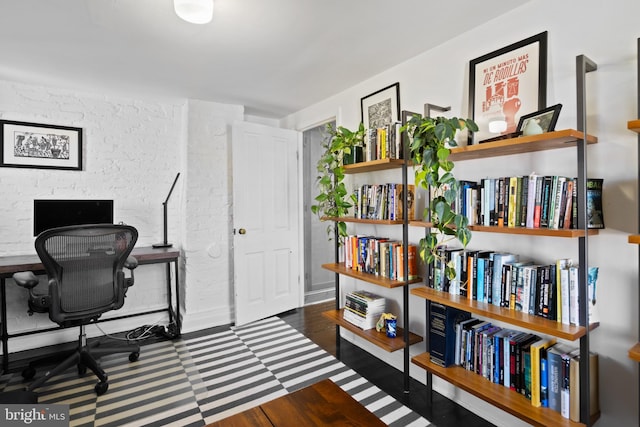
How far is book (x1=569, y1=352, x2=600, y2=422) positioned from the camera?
1.37 meters

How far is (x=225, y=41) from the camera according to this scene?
2.10 metres

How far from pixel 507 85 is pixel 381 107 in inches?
39.4

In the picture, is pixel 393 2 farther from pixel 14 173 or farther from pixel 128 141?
pixel 14 173

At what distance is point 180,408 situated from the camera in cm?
200

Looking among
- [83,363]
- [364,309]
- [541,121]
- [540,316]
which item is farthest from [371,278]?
[83,363]

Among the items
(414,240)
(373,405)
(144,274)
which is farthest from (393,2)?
(144,274)

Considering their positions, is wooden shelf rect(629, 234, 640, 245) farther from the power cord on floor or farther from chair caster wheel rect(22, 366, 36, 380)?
chair caster wheel rect(22, 366, 36, 380)

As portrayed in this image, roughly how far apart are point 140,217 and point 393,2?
2.94m

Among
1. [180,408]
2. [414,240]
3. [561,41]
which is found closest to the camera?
[561,41]

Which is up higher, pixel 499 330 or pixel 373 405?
pixel 499 330

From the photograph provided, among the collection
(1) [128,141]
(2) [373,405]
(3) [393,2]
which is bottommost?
(2) [373,405]

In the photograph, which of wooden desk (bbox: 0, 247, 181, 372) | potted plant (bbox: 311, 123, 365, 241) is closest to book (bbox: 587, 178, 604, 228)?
potted plant (bbox: 311, 123, 365, 241)

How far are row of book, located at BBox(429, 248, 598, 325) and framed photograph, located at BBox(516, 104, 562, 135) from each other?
0.60 m

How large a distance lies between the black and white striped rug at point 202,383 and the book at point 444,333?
1.21 ft
